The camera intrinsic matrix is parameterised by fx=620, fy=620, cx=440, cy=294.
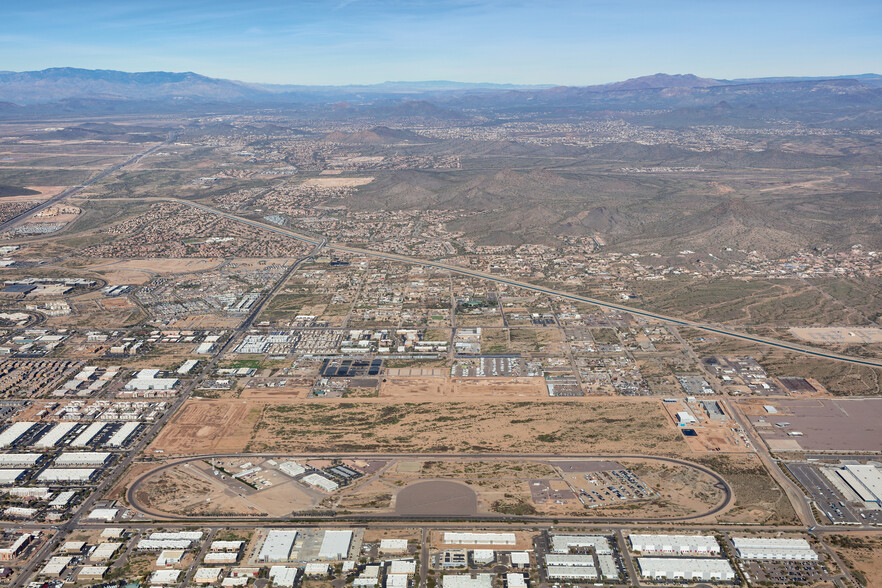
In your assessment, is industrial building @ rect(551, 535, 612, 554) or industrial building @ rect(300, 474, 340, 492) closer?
industrial building @ rect(551, 535, 612, 554)

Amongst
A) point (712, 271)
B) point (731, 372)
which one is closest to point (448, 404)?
point (731, 372)

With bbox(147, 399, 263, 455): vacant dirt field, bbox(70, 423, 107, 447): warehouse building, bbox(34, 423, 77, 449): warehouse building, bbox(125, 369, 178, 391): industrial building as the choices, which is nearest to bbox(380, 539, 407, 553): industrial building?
bbox(147, 399, 263, 455): vacant dirt field

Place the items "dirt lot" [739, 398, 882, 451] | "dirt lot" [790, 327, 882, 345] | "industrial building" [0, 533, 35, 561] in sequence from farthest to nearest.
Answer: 1. "dirt lot" [790, 327, 882, 345]
2. "dirt lot" [739, 398, 882, 451]
3. "industrial building" [0, 533, 35, 561]

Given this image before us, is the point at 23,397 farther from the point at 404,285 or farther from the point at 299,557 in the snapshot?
the point at 404,285

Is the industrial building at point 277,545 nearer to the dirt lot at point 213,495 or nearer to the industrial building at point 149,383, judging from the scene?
the dirt lot at point 213,495

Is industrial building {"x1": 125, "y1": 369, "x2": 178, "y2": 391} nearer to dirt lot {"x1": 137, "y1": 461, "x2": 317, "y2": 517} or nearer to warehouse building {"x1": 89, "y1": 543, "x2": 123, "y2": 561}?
dirt lot {"x1": 137, "y1": 461, "x2": 317, "y2": 517}

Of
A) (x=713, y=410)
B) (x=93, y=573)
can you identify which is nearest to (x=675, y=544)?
(x=713, y=410)

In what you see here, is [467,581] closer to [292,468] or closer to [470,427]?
[292,468]
